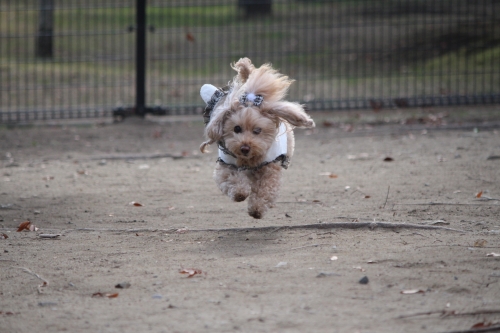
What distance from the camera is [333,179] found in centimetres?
652

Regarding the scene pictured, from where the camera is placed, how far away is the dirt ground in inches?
135

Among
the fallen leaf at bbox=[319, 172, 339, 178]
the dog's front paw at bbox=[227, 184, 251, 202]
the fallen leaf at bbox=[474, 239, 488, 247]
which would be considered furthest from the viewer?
the fallen leaf at bbox=[319, 172, 339, 178]

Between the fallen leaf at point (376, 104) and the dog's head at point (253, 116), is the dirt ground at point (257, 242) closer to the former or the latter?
the dog's head at point (253, 116)

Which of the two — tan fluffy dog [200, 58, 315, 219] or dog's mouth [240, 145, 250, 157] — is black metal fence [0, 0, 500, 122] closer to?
tan fluffy dog [200, 58, 315, 219]

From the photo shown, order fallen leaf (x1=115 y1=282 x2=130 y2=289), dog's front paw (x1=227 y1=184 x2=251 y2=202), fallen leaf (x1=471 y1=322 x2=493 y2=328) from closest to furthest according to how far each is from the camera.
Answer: fallen leaf (x1=471 y1=322 x2=493 y2=328) < fallen leaf (x1=115 y1=282 x2=130 y2=289) < dog's front paw (x1=227 y1=184 x2=251 y2=202)

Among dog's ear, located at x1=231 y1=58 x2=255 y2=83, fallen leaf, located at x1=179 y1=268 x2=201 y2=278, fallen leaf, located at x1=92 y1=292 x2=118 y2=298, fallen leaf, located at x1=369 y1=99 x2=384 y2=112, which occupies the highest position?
dog's ear, located at x1=231 y1=58 x2=255 y2=83

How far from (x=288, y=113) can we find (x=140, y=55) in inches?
205

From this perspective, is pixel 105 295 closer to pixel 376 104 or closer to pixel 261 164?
pixel 261 164

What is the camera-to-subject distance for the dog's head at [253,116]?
474 centimetres

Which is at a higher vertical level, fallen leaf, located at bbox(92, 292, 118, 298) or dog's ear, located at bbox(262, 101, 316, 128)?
dog's ear, located at bbox(262, 101, 316, 128)

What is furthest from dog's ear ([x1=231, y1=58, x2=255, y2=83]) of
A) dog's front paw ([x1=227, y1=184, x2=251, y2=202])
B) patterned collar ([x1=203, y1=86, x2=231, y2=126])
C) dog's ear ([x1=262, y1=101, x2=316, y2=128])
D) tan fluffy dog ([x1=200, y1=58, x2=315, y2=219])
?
dog's front paw ([x1=227, y1=184, x2=251, y2=202])

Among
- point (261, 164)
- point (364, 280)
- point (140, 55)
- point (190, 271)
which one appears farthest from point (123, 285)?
point (140, 55)

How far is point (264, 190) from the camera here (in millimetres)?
4949

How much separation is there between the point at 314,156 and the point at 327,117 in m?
2.54
